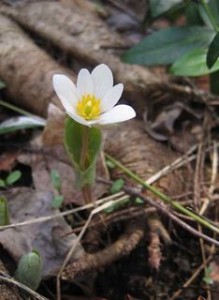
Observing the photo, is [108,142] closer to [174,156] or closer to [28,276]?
[174,156]

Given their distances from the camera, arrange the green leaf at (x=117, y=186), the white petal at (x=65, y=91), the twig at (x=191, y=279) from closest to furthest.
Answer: the white petal at (x=65, y=91)
the twig at (x=191, y=279)
the green leaf at (x=117, y=186)

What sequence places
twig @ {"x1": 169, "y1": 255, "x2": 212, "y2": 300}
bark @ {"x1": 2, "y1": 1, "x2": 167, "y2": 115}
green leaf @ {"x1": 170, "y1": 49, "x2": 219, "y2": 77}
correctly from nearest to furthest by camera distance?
twig @ {"x1": 169, "y1": 255, "x2": 212, "y2": 300} → green leaf @ {"x1": 170, "y1": 49, "x2": 219, "y2": 77} → bark @ {"x1": 2, "y1": 1, "x2": 167, "y2": 115}

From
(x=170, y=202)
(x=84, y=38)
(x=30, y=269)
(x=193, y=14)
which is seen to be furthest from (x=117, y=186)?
(x=84, y=38)

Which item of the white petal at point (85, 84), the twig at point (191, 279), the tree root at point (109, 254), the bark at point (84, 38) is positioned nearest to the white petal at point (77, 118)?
the white petal at point (85, 84)

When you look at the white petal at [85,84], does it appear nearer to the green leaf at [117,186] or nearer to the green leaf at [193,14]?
the green leaf at [117,186]

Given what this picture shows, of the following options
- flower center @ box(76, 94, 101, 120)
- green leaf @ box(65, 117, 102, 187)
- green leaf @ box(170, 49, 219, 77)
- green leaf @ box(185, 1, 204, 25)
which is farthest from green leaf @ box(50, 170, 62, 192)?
green leaf @ box(185, 1, 204, 25)

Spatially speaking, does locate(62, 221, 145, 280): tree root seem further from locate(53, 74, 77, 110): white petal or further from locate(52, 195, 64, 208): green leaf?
locate(53, 74, 77, 110): white petal

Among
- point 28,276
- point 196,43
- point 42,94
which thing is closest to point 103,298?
point 28,276
